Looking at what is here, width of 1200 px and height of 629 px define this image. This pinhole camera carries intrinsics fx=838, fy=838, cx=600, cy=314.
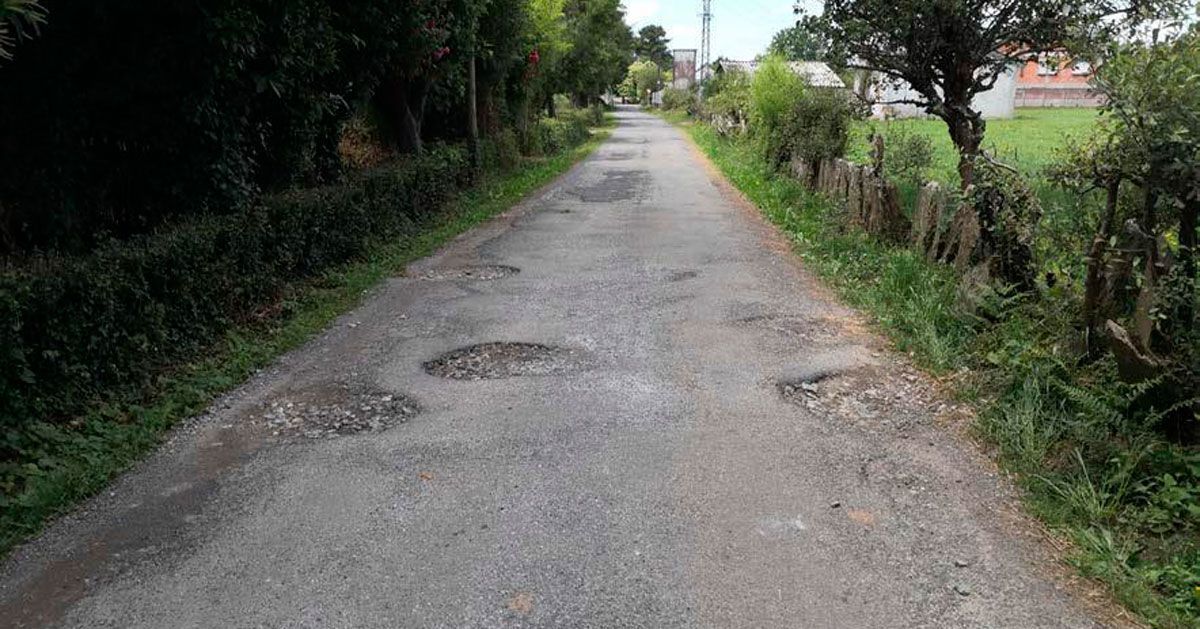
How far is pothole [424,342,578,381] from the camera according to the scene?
5.97 metres

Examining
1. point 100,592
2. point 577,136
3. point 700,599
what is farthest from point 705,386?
point 577,136

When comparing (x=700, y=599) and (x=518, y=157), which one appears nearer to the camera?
(x=700, y=599)

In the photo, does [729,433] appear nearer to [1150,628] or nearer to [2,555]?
[1150,628]

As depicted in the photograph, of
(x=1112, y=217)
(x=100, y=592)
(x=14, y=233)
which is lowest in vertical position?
(x=100, y=592)

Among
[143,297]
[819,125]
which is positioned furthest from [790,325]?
[819,125]

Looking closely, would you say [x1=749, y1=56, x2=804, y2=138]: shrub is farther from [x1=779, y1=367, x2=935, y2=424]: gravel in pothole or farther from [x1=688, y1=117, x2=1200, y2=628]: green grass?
[x1=779, y1=367, x2=935, y2=424]: gravel in pothole

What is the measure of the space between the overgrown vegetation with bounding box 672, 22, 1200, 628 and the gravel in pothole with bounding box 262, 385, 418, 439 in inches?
140

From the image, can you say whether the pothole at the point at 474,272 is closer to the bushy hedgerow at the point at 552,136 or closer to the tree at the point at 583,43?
the bushy hedgerow at the point at 552,136

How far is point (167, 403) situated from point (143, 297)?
2.54 ft

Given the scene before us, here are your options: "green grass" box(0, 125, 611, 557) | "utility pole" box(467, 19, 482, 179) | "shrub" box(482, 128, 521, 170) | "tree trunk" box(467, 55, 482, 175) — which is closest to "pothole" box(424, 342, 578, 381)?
"green grass" box(0, 125, 611, 557)

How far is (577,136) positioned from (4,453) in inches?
1187

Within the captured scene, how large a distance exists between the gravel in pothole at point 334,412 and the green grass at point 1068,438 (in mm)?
3556

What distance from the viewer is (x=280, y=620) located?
10.3 feet

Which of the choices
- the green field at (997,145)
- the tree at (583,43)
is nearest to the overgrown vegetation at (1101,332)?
the green field at (997,145)
